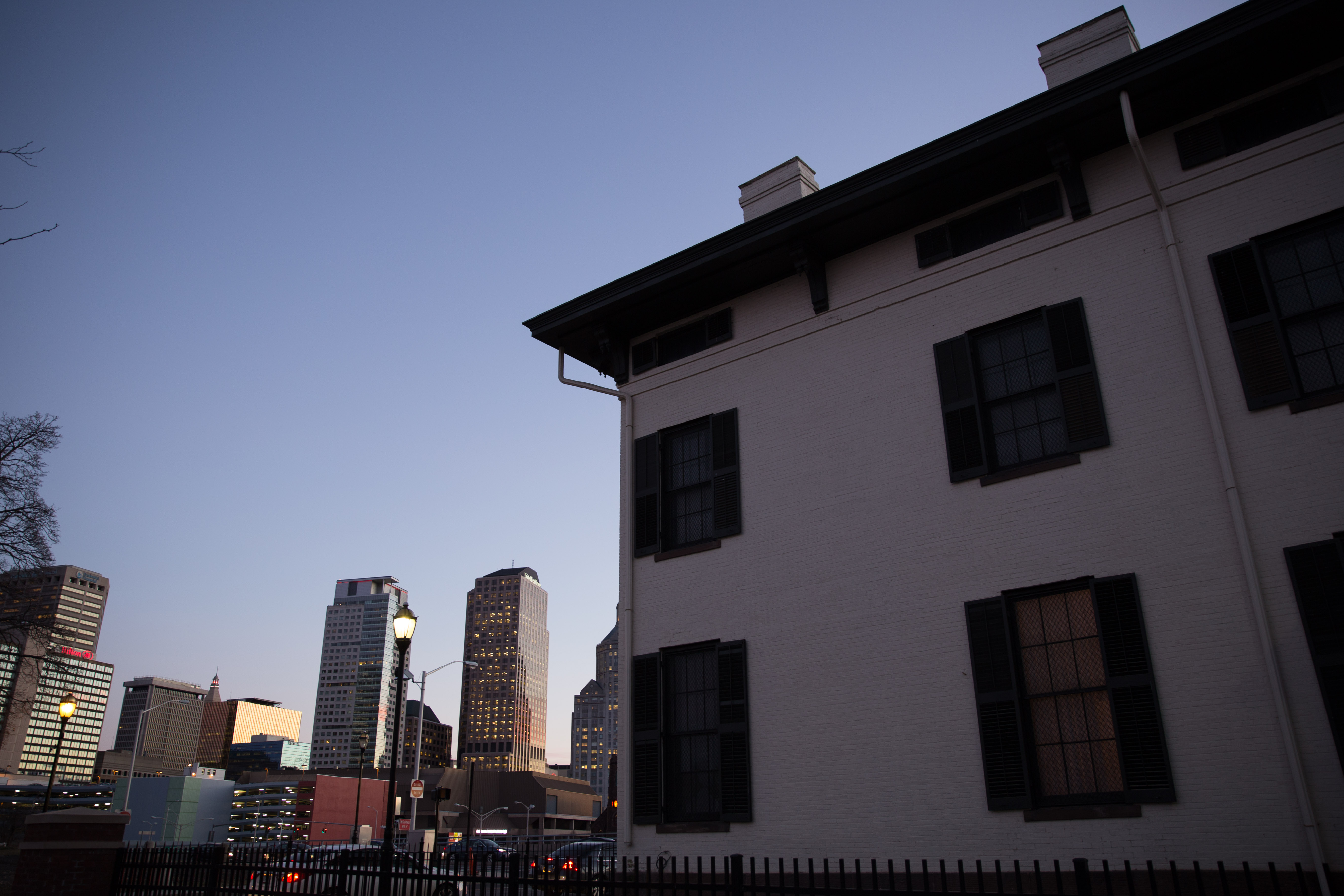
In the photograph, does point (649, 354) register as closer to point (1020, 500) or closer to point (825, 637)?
point (825, 637)

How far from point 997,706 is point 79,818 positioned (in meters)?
14.7

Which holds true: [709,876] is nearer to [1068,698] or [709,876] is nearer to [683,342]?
[1068,698]

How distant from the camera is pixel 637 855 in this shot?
1440 centimetres

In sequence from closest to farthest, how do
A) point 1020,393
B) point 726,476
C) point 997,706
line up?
point 997,706, point 1020,393, point 726,476

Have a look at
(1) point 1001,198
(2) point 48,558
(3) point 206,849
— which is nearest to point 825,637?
(1) point 1001,198

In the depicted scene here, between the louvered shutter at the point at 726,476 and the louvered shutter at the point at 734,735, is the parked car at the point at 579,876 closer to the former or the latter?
the louvered shutter at the point at 734,735

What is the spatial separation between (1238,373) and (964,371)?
3.52 meters

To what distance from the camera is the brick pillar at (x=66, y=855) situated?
1401 cm

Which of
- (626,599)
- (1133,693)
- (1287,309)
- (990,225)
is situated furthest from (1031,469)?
(626,599)

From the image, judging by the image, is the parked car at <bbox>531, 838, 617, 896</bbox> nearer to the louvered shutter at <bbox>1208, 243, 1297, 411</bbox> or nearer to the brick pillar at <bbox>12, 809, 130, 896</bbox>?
the brick pillar at <bbox>12, 809, 130, 896</bbox>

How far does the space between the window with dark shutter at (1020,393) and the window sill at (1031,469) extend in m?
0.08

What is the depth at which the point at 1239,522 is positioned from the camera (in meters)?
10.3

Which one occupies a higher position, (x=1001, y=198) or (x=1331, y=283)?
(x=1001, y=198)

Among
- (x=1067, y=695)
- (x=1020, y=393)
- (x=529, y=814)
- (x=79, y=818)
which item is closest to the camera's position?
(x=1067, y=695)
